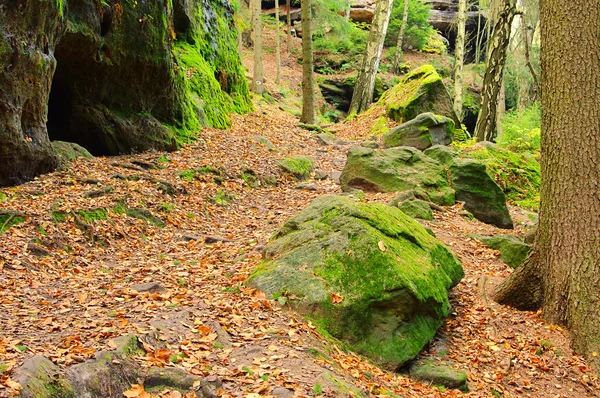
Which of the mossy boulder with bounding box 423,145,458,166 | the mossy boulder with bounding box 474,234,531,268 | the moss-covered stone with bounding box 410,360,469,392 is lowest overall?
the moss-covered stone with bounding box 410,360,469,392

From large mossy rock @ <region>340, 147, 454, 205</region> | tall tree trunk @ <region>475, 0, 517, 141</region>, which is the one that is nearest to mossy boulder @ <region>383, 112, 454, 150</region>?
tall tree trunk @ <region>475, 0, 517, 141</region>

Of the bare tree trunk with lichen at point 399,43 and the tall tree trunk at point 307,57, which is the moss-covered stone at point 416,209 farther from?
the bare tree trunk with lichen at point 399,43

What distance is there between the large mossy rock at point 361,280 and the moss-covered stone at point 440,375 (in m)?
0.17

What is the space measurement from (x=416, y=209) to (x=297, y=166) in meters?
4.21

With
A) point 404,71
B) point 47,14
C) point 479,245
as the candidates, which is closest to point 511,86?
point 404,71

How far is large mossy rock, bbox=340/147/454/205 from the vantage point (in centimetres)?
1105

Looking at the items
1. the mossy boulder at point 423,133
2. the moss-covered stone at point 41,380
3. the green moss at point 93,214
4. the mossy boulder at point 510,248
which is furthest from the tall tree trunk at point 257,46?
the moss-covered stone at point 41,380

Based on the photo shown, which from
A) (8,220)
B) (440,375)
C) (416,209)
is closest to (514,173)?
(416,209)

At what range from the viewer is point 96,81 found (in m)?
10.9

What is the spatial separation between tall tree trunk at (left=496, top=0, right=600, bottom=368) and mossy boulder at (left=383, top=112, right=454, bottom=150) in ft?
26.5

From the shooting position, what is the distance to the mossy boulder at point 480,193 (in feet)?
36.0

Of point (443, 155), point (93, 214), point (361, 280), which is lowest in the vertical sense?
point (361, 280)

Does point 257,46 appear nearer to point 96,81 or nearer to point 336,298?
point 96,81

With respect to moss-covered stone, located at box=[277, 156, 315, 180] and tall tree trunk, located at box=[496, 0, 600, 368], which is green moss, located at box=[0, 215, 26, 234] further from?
tall tree trunk, located at box=[496, 0, 600, 368]
